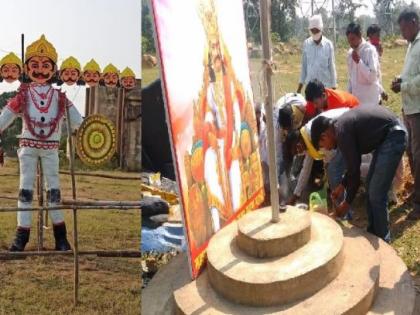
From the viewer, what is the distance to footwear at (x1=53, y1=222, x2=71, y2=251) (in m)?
3.76

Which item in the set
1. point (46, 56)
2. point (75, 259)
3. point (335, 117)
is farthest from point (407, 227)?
point (46, 56)

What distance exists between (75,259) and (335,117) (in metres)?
1.94

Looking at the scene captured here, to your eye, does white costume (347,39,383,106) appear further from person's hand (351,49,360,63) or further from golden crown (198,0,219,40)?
golden crown (198,0,219,40)

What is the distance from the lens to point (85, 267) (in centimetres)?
379

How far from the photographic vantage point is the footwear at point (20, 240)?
3668 millimetres

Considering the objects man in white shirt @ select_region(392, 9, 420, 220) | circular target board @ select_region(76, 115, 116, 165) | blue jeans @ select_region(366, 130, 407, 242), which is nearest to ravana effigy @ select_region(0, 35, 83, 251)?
circular target board @ select_region(76, 115, 116, 165)

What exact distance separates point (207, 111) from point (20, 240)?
1.38m

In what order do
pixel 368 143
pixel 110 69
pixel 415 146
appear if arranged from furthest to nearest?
pixel 415 146
pixel 368 143
pixel 110 69

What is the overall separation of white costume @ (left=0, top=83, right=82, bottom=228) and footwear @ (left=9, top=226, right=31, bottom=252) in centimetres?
3

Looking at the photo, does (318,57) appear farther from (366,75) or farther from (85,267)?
(85,267)

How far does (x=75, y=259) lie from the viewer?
3.76 m

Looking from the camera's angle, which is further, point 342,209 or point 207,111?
point 342,209

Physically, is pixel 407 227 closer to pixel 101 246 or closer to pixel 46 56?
pixel 101 246

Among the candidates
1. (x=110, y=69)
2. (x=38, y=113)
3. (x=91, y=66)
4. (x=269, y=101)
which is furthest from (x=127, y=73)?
(x=269, y=101)
